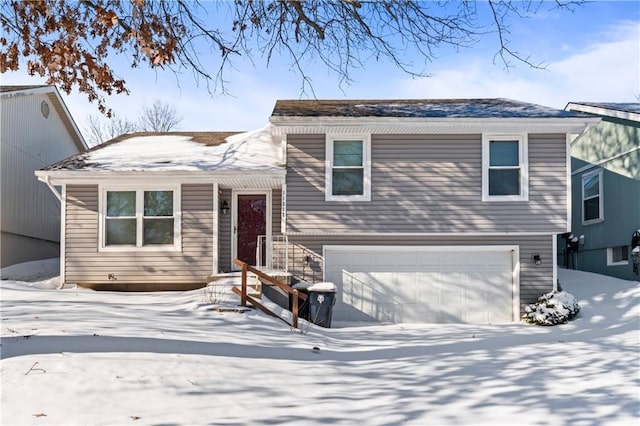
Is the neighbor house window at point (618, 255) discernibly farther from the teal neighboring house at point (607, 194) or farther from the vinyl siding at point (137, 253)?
the vinyl siding at point (137, 253)

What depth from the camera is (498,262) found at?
13.9 m

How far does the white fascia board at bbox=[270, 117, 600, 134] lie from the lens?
13.0 m

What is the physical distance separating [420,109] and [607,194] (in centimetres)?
658

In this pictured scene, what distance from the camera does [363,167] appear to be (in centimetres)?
1345

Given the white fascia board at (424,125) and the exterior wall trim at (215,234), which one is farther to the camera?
the exterior wall trim at (215,234)

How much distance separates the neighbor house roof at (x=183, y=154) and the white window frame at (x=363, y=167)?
49.5 inches

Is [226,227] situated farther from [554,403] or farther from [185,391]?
[554,403]

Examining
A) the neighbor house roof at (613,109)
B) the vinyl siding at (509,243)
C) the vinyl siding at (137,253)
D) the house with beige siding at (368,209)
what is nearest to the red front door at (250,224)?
the house with beige siding at (368,209)

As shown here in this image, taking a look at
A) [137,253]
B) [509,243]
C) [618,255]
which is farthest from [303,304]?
[618,255]

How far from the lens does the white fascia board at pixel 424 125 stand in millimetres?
12992

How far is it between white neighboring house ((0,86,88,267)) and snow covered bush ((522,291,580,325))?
47.8ft

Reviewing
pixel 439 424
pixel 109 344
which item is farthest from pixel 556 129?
pixel 109 344

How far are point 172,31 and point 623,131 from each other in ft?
43.4

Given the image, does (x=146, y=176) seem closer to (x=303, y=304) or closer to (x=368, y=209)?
(x=303, y=304)
